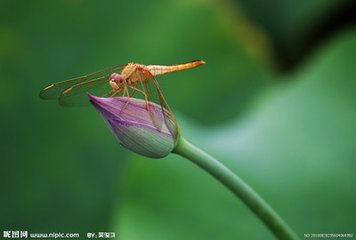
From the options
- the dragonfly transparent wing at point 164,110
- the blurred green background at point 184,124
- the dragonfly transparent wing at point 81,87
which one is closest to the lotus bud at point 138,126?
the dragonfly transparent wing at point 164,110

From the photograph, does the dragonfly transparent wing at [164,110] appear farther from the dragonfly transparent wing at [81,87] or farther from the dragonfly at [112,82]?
the dragonfly transparent wing at [81,87]

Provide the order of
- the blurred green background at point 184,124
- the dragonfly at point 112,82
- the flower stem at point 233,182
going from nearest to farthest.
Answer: the flower stem at point 233,182 < the dragonfly at point 112,82 < the blurred green background at point 184,124

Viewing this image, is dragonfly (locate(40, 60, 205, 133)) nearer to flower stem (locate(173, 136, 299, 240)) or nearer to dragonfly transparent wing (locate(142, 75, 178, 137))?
dragonfly transparent wing (locate(142, 75, 178, 137))

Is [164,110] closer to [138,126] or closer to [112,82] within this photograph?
[138,126]

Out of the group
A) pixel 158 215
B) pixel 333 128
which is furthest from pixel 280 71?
pixel 158 215

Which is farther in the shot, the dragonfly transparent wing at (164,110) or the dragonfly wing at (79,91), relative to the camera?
the dragonfly wing at (79,91)

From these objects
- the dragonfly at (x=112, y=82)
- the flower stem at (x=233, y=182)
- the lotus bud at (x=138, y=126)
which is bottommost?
the flower stem at (x=233, y=182)

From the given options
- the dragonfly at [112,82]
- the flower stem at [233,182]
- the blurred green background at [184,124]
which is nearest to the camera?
the flower stem at [233,182]
